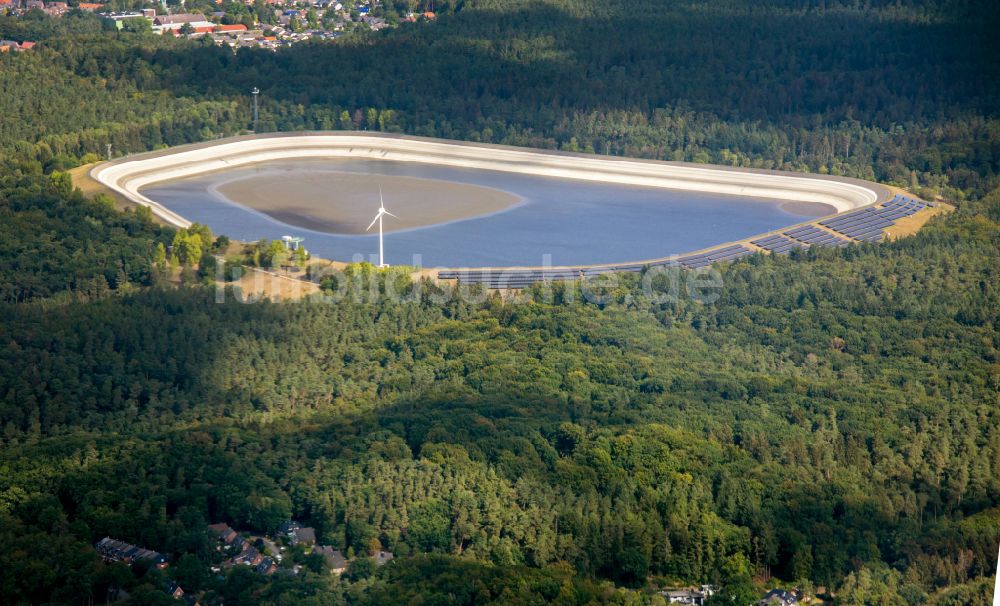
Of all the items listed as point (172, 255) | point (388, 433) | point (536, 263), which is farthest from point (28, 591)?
point (536, 263)

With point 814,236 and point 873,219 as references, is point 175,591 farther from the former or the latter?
point 873,219

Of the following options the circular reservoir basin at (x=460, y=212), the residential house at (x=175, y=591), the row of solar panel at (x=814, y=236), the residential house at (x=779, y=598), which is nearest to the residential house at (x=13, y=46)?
the circular reservoir basin at (x=460, y=212)

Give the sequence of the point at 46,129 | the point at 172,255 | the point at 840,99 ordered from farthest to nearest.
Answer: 1. the point at 840,99
2. the point at 46,129
3. the point at 172,255

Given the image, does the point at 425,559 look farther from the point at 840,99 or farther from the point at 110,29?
the point at 110,29

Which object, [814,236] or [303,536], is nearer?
[303,536]

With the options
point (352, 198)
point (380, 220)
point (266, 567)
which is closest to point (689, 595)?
point (266, 567)

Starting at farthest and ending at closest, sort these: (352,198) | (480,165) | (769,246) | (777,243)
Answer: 1. (480,165)
2. (352,198)
3. (777,243)
4. (769,246)
